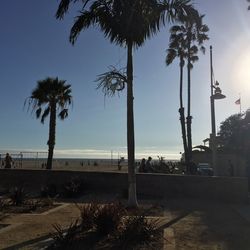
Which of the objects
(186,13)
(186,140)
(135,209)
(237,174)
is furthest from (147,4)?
(186,140)

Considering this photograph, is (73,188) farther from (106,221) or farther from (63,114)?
(63,114)

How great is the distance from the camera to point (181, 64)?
133 ft

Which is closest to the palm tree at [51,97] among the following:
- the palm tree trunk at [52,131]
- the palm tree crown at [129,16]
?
the palm tree trunk at [52,131]

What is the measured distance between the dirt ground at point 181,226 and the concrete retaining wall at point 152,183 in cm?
182

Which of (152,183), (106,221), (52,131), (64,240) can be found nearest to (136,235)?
(106,221)

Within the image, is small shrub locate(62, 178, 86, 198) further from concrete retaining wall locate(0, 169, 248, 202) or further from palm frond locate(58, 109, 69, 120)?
palm frond locate(58, 109, 69, 120)

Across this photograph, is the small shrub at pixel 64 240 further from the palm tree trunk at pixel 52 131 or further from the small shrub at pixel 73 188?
the palm tree trunk at pixel 52 131

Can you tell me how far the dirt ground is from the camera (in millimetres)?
9000

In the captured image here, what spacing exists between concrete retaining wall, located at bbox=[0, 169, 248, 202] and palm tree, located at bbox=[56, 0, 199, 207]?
15.2ft

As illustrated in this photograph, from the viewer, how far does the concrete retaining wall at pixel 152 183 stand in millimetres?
17703

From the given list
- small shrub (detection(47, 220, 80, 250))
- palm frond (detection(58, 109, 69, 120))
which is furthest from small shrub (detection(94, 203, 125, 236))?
palm frond (detection(58, 109, 69, 120))

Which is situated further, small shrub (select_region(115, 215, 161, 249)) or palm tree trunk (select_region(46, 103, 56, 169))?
palm tree trunk (select_region(46, 103, 56, 169))

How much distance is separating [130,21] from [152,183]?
7.11 metres

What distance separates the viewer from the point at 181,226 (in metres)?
11.2
